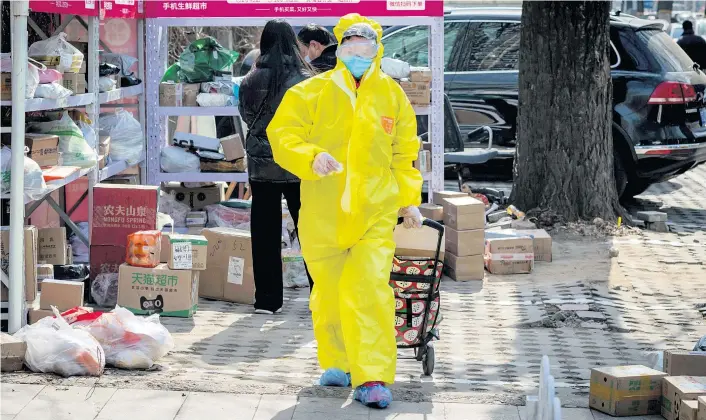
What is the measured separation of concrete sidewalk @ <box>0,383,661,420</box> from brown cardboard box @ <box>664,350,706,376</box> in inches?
15.8

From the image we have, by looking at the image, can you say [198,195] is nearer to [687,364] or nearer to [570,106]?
[570,106]

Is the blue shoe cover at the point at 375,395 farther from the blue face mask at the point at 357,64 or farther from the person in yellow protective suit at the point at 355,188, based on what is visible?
the blue face mask at the point at 357,64

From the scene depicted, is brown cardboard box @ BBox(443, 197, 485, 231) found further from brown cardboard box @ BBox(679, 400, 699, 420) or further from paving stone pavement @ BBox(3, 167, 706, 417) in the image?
brown cardboard box @ BBox(679, 400, 699, 420)

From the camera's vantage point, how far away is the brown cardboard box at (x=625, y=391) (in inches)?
219

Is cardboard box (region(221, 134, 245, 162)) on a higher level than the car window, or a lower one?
lower

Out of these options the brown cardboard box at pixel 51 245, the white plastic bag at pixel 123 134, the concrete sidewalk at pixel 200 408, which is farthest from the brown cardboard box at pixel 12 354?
the white plastic bag at pixel 123 134

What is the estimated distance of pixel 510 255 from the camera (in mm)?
9328

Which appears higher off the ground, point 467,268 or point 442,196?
point 442,196

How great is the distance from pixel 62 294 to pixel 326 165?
2449mm

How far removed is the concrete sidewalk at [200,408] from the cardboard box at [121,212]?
7.54ft

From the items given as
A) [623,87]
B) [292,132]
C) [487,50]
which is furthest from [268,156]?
[487,50]

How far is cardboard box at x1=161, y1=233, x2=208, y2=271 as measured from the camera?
7.48m

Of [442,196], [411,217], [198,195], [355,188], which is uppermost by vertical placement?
[355,188]

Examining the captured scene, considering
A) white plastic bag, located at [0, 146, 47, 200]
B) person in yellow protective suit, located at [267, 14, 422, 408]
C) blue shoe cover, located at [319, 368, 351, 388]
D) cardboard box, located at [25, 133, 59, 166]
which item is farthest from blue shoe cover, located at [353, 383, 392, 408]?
cardboard box, located at [25, 133, 59, 166]
